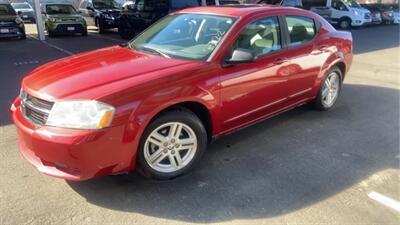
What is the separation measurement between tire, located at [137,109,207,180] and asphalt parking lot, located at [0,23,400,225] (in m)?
0.14

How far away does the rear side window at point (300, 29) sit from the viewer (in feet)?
16.1

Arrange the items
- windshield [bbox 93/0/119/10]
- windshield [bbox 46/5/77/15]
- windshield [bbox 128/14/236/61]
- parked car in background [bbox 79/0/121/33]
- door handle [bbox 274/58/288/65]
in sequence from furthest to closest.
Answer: windshield [bbox 93/0/119/10] < parked car in background [bbox 79/0/121/33] < windshield [bbox 46/5/77/15] < door handle [bbox 274/58/288/65] < windshield [bbox 128/14/236/61]

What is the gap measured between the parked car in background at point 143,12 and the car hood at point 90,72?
9.51 m

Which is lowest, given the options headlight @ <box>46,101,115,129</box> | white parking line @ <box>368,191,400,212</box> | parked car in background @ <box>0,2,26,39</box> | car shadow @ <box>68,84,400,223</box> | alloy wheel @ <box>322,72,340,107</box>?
white parking line @ <box>368,191,400,212</box>

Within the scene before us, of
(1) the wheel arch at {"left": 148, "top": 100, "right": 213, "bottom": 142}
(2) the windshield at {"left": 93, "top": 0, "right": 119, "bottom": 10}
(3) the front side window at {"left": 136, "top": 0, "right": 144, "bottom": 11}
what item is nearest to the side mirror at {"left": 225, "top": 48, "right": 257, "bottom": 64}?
(1) the wheel arch at {"left": 148, "top": 100, "right": 213, "bottom": 142}

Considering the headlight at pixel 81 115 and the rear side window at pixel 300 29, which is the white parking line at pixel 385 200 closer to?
the rear side window at pixel 300 29

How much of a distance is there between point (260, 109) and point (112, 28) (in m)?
14.4

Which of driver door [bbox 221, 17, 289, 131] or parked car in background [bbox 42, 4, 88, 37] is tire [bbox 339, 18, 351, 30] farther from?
driver door [bbox 221, 17, 289, 131]

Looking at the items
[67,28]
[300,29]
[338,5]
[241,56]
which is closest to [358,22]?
[338,5]

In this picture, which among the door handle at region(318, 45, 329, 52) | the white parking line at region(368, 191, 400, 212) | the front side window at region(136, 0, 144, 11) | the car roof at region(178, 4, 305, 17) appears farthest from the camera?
the front side window at region(136, 0, 144, 11)

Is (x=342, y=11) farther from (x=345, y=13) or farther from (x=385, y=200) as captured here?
(x=385, y=200)

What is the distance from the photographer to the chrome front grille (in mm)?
3203

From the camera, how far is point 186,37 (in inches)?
169

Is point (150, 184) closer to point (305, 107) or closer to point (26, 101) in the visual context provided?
point (26, 101)
